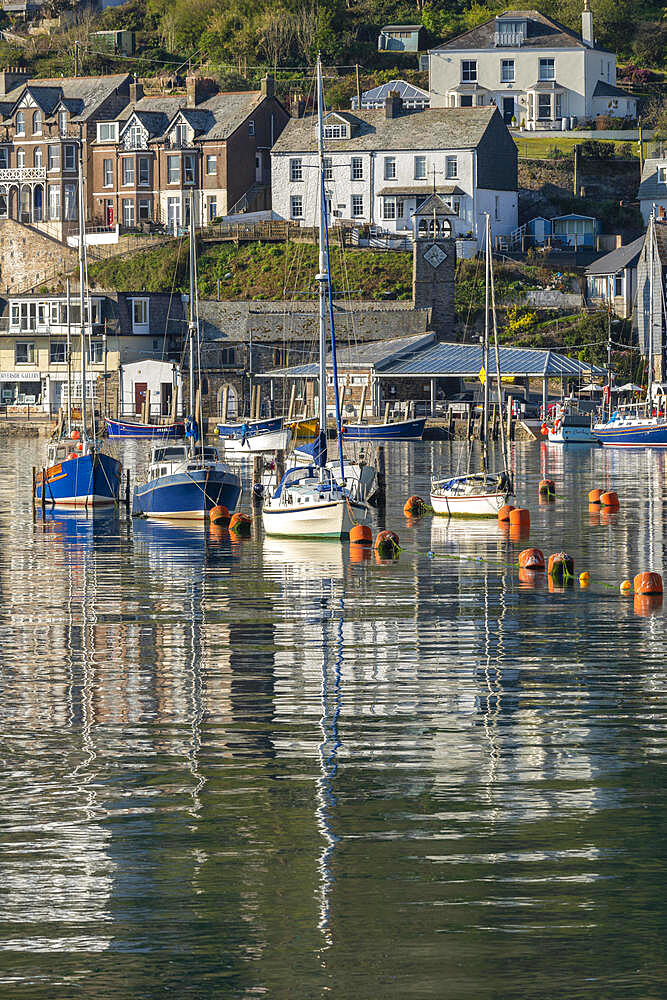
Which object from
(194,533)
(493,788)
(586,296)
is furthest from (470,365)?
(493,788)

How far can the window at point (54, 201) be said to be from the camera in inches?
5938

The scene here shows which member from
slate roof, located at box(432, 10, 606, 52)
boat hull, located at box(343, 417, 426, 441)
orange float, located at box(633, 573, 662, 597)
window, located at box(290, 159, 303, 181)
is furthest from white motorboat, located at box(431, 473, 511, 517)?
slate roof, located at box(432, 10, 606, 52)

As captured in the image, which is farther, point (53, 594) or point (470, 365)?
point (470, 365)

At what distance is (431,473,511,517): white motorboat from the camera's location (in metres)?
56.4

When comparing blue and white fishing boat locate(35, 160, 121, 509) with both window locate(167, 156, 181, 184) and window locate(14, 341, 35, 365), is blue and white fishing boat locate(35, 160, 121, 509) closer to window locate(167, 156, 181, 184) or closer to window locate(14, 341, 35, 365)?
window locate(14, 341, 35, 365)

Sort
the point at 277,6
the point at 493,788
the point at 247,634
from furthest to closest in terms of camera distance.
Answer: the point at 277,6, the point at 247,634, the point at 493,788

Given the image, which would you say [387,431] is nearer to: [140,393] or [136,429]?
[136,429]

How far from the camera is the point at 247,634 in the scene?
32.1 m

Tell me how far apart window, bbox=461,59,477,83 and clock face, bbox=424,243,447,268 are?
128 ft

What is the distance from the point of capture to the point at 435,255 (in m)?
124


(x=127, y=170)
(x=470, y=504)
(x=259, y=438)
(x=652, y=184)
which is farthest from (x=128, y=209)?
(x=470, y=504)

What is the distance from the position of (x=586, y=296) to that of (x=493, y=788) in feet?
368

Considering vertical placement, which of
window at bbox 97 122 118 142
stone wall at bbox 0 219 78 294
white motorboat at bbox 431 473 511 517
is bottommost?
white motorboat at bbox 431 473 511 517

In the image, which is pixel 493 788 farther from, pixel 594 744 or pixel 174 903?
pixel 174 903
